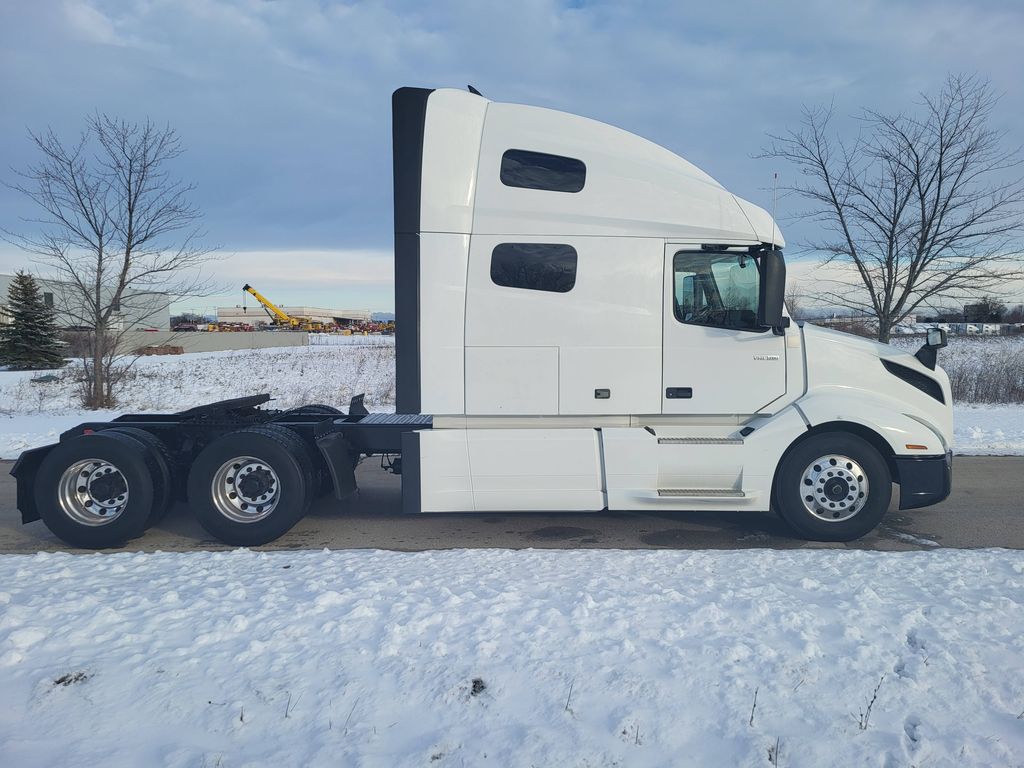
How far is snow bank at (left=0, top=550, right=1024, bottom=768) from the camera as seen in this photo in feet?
9.66

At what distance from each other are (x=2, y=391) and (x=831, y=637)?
2399 cm

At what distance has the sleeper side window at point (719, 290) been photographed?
5883 millimetres

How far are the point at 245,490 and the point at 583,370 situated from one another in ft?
10.2

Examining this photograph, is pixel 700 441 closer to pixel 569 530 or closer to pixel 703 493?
pixel 703 493

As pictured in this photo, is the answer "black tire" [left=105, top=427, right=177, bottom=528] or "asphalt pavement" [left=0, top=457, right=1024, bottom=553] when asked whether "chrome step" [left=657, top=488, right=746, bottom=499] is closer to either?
"asphalt pavement" [left=0, top=457, right=1024, bottom=553]

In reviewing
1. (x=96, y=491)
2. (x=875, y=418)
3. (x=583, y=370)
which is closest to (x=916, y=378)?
(x=875, y=418)

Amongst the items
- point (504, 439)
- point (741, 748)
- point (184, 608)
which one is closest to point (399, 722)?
point (741, 748)

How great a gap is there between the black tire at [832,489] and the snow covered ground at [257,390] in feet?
19.1

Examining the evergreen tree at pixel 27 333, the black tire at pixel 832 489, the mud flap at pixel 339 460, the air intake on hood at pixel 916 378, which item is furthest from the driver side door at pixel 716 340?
the evergreen tree at pixel 27 333

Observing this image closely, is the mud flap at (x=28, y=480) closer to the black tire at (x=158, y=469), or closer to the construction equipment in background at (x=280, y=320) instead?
the black tire at (x=158, y=469)

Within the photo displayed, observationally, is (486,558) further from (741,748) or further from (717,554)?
(741,748)

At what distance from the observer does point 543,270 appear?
5.82m

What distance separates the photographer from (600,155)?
230 inches

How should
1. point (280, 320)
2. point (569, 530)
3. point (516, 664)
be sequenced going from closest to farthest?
1. point (516, 664)
2. point (569, 530)
3. point (280, 320)
